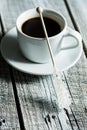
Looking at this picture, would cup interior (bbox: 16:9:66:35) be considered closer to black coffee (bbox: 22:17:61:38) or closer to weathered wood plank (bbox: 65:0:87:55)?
black coffee (bbox: 22:17:61:38)

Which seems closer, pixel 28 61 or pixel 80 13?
pixel 28 61

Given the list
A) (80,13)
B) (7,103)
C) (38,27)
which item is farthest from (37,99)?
(80,13)

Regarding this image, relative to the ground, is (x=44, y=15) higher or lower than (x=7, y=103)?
higher

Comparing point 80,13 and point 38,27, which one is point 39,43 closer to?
point 38,27

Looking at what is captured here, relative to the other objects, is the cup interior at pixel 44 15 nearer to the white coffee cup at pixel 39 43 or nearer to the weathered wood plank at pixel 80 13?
the white coffee cup at pixel 39 43

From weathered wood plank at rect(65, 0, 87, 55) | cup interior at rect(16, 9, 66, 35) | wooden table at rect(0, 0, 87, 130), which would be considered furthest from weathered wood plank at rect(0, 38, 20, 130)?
weathered wood plank at rect(65, 0, 87, 55)

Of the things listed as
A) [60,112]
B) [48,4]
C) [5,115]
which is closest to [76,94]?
[60,112]

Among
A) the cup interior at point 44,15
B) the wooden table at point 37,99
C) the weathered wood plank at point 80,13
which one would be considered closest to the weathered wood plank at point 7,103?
the wooden table at point 37,99
